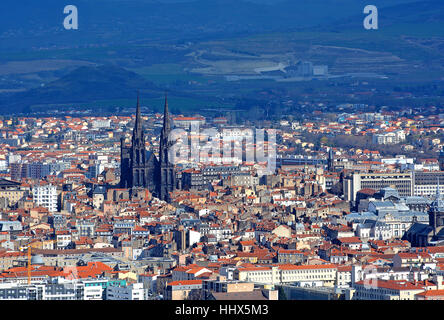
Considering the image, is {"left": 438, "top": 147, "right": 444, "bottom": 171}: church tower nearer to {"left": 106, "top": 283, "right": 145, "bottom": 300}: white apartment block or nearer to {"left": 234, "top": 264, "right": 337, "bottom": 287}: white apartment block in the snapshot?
{"left": 234, "top": 264, "right": 337, "bottom": 287}: white apartment block

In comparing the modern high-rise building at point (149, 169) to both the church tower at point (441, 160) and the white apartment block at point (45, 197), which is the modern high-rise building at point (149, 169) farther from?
the church tower at point (441, 160)

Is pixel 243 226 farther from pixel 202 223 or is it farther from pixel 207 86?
pixel 207 86

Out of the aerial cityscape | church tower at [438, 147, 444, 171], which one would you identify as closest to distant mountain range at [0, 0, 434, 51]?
the aerial cityscape

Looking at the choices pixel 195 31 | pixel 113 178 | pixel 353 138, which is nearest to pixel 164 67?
pixel 195 31

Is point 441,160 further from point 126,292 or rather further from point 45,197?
point 126,292

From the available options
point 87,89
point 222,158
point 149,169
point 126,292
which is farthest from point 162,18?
point 126,292


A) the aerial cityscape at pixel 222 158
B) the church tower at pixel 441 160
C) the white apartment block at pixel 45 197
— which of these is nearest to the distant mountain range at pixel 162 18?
the aerial cityscape at pixel 222 158

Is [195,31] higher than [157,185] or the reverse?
higher
